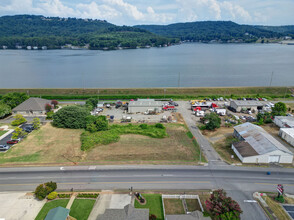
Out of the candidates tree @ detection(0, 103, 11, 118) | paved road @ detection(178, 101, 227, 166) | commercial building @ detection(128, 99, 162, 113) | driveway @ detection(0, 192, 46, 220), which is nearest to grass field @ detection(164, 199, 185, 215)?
paved road @ detection(178, 101, 227, 166)

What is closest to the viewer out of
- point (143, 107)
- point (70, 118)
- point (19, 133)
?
point (19, 133)

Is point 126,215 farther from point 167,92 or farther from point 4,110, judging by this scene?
point 167,92

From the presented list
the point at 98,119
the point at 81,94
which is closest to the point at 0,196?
the point at 98,119

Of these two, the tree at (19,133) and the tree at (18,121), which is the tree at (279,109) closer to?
the tree at (19,133)

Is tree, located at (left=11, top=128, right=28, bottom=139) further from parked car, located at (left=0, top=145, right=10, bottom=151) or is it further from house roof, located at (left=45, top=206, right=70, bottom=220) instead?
house roof, located at (left=45, top=206, right=70, bottom=220)

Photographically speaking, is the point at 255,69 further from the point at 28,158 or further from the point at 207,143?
the point at 28,158

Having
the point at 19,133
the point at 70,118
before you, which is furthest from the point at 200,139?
the point at 19,133
